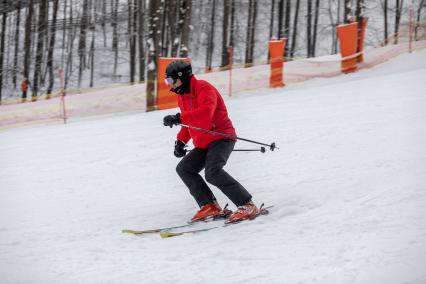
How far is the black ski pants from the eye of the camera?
499 cm

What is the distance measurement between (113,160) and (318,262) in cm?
513

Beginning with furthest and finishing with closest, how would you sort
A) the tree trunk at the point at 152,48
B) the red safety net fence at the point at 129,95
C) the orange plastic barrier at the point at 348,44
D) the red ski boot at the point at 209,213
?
1. the orange plastic barrier at the point at 348,44
2. the red safety net fence at the point at 129,95
3. the tree trunk at the point at 152,48
4. the red ski boot at the point at 209,213

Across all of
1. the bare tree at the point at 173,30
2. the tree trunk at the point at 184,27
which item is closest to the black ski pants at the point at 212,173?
the tree trunk at the point at 184,27

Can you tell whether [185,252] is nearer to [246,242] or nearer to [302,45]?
[246,242]

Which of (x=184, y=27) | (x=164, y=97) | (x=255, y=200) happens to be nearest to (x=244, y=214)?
(x=255, y=200)

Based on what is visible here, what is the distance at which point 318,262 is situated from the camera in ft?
12.3

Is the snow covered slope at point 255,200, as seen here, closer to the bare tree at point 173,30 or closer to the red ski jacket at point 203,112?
the red ski jacket at point 203,112

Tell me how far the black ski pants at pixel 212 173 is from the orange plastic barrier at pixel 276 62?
33.0 feet

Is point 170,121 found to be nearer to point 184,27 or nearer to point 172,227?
point 172,227

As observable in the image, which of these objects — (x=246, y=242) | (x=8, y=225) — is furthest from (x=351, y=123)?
(x=8, y=225)

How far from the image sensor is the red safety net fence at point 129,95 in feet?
48.0

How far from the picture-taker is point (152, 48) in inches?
573

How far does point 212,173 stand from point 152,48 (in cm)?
1013

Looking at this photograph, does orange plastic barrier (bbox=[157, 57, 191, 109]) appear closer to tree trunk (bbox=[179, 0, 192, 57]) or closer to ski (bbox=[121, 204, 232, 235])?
tree trunk (bbox=[179, 0, 192, 57])
